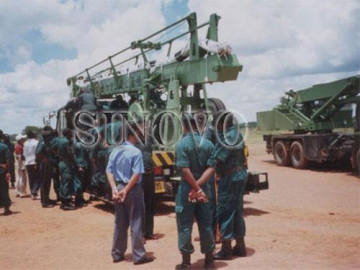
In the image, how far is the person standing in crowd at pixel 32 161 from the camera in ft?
34.5

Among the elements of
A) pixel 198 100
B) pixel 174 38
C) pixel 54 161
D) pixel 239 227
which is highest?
pixel 174 38

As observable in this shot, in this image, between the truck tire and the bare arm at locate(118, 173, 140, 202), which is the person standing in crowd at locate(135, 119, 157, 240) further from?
the truck tire

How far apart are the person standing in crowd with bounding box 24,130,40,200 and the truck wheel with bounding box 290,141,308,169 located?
9.57 meters

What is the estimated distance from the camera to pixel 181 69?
9.02 meters

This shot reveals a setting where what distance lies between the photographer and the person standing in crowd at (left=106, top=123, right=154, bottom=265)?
521cm

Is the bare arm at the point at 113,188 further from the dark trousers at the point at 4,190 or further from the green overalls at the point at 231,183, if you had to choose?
the dark trousers at the point at 4,190

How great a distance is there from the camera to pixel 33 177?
1088cm

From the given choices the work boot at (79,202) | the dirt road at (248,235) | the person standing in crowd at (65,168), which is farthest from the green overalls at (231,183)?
the work boot at (79,202)

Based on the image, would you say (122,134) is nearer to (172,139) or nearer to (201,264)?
(201,264)

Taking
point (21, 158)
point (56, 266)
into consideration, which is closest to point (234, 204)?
point (56, 266)

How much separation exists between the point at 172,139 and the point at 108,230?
109 inches

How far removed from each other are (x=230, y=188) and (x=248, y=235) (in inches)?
54.3

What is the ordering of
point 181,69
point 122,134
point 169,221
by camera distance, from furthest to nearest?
point 181,69, point 169,221, point 122,134

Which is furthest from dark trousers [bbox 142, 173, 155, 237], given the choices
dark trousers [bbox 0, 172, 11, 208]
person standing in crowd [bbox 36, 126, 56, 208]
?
dark trousers [bbox 0, 172, 11, 208]
